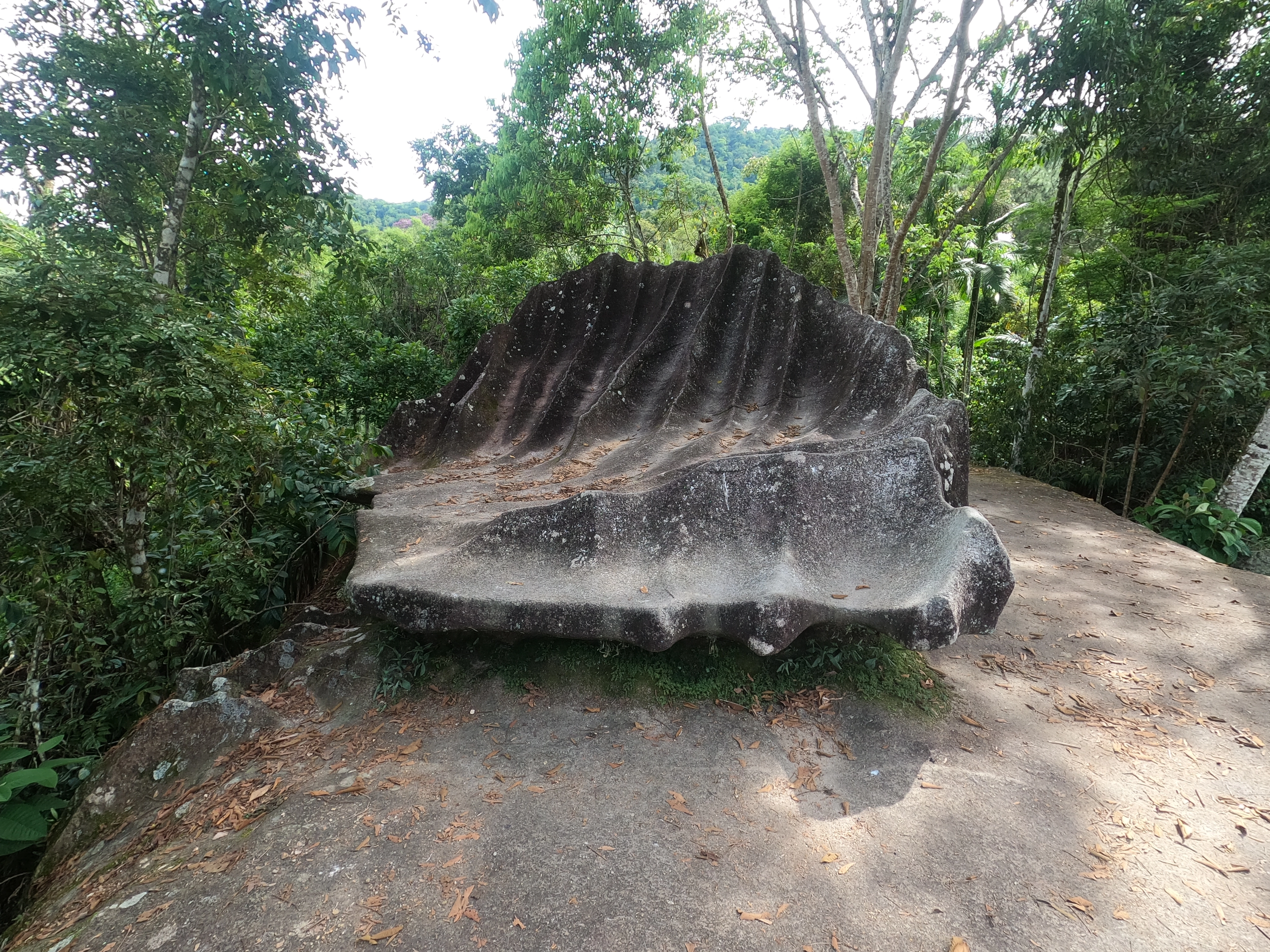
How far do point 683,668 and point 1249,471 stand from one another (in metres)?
5.90

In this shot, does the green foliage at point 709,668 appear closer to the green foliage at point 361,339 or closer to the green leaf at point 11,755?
the green leaf at point 11,755

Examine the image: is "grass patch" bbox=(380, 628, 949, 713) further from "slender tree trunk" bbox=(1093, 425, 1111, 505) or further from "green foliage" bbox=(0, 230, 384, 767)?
"slender tree trunk" bbox=(1093, 425, 1111, 505)

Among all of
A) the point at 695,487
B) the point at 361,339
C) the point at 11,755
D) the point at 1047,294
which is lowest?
the point at 11,755

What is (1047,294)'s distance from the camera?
25.8 feet

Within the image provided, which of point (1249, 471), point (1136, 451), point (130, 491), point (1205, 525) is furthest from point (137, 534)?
point (1136, 451)

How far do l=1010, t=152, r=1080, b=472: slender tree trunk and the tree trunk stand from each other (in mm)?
2352

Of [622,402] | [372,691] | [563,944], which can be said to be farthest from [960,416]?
[372,691]

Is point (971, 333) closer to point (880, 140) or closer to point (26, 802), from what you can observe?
point (880, 140)

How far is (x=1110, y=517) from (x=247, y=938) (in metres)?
7.04

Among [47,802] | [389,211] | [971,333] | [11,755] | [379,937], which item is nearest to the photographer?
[379,937]

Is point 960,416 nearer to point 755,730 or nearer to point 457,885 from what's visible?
point 755,730

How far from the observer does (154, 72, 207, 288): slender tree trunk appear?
12.1 feet

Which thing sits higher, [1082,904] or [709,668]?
[709,668]

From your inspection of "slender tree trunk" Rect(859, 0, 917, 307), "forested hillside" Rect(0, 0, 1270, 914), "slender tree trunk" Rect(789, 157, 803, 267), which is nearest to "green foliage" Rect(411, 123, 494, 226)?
"forested hillside" Rect(0, 0, 1270, 914)
